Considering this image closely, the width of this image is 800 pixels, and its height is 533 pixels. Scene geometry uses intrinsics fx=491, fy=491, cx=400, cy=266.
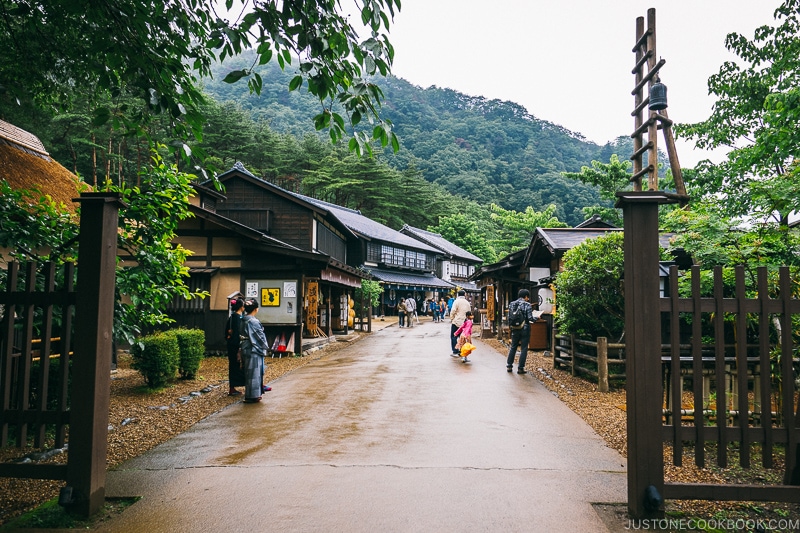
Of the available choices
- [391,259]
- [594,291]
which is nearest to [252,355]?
[594,291]

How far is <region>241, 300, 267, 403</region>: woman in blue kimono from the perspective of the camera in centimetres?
770

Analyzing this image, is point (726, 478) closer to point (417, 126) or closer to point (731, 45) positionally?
point (731, 45)

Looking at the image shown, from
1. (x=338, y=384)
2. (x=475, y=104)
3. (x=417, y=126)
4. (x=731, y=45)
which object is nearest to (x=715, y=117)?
(x=731, y=45)

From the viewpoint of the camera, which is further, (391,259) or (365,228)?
(391,259)

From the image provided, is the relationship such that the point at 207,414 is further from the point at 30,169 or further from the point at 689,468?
the point at 30,169

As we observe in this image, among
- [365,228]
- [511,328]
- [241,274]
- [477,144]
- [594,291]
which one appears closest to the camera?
[594,291]

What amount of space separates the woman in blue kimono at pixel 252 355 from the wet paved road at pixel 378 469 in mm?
263

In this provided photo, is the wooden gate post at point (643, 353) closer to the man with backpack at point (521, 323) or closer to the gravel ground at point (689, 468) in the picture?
the gravel ground at point (689, 468)

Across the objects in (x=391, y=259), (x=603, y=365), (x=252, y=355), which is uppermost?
(x=391, y=259)

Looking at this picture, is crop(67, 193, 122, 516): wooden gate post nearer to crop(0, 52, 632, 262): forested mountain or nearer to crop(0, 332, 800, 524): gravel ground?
crop(0, 332, 800, 524): gravel ground

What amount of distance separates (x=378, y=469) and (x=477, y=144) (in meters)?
77.6

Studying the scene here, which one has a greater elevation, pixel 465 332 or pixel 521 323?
pixel 521 323

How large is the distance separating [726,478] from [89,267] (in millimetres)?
5456

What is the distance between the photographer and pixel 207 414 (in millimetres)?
6926
